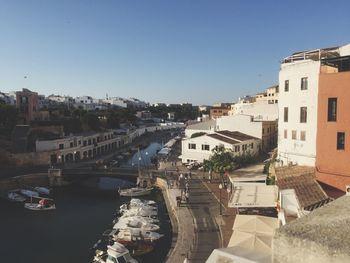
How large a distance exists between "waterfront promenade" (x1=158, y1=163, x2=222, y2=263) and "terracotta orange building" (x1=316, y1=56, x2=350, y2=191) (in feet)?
36.2

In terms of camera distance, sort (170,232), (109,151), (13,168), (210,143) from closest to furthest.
Result: 1. (170,232)
2. (210,143)
3. (13,168)
4. (109,151)

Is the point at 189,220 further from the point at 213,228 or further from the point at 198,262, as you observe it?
the point at 198,262

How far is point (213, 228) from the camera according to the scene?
33.8m

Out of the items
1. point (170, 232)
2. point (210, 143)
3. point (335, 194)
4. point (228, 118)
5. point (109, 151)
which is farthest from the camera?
point (109, 151)

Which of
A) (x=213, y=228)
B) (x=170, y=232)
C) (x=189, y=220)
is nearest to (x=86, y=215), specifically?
(x=170, y=232)

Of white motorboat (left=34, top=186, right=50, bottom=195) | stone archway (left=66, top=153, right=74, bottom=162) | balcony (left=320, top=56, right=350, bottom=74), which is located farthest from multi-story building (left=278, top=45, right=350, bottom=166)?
stone archway (left=66, top=153, right=74, bottom=162)

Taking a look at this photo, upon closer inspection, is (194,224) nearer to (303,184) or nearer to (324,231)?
(303,184)

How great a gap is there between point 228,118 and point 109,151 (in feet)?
115

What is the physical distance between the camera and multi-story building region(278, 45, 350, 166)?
33.1 meters

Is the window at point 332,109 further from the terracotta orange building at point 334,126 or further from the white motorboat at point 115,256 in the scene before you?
the white motorboat at point 115,256

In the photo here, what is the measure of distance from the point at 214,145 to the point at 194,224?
88.1 feet

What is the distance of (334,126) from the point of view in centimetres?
2958

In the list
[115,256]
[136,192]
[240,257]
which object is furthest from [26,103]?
[240,257]

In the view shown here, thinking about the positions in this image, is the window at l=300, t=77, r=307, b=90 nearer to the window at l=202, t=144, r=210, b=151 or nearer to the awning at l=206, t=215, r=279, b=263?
the awning at l=206, t=215, r=279, b=263
